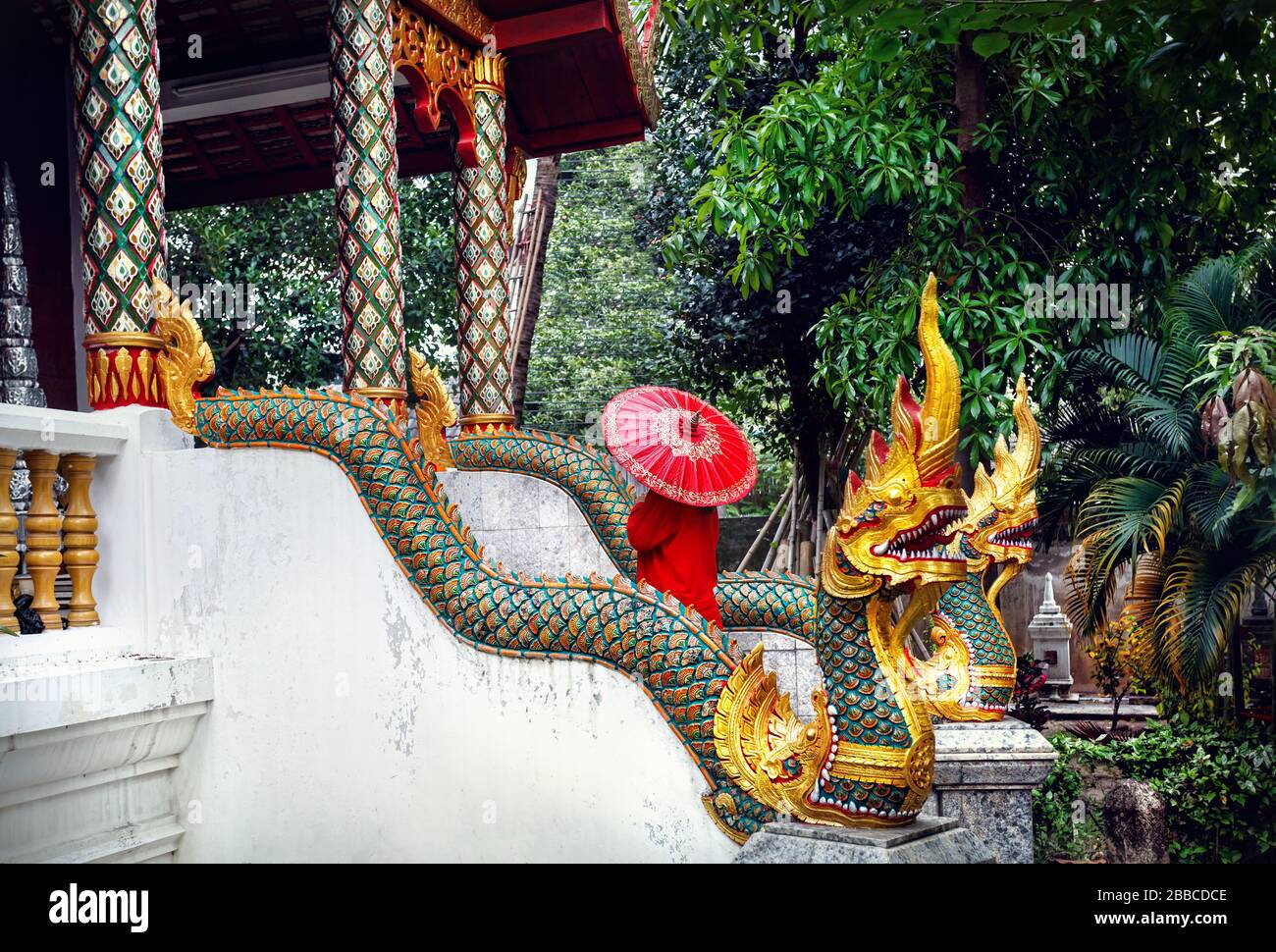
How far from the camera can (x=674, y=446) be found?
505 centimetres

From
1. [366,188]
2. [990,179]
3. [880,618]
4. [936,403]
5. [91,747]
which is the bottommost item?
[91,747]

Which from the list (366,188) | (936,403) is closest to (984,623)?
(936,403)

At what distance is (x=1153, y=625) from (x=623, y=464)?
402cm

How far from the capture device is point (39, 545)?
409 cm

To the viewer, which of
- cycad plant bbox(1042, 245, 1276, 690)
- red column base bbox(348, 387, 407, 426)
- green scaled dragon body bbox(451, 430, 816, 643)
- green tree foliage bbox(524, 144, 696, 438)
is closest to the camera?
green scaled dragon body bbox(451, 430, 816, 643)

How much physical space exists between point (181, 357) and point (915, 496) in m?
3.07

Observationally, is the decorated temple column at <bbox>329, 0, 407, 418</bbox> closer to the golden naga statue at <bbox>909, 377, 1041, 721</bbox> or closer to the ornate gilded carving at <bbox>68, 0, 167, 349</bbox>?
the ornate gilded carving at <bbox>68, 0, 167, 349</bbox>

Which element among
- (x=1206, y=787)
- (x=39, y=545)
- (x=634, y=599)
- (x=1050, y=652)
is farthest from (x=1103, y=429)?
(x=39, y=545)

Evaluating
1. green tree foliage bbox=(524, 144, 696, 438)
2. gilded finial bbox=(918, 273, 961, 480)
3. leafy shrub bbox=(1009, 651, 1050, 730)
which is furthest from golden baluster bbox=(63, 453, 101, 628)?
green tree foliage bbox=(524, 144, 696, 438)

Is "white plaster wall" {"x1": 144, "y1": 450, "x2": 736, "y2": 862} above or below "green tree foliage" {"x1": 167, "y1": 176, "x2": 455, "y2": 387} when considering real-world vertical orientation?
below

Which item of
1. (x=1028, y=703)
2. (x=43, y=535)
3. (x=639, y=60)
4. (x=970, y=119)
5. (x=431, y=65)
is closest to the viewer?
(x=43, y=535)

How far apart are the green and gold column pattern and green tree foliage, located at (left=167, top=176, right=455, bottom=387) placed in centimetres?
416

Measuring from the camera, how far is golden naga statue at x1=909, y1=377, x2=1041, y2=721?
15.2 feet

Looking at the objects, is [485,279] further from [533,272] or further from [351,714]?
Result: [533,272]
